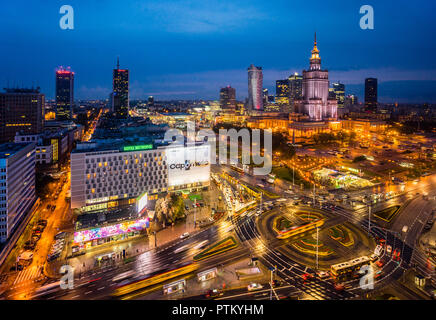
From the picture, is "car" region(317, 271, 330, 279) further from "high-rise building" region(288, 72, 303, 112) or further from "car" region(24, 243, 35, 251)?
"high-rise building" region(288, 72, 303, 112)

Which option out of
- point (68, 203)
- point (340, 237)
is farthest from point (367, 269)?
point (68, 203)

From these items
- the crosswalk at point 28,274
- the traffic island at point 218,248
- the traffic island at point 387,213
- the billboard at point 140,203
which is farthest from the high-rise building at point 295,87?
the crosswalk at point 28,274

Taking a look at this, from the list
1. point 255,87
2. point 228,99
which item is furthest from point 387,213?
point 255,87

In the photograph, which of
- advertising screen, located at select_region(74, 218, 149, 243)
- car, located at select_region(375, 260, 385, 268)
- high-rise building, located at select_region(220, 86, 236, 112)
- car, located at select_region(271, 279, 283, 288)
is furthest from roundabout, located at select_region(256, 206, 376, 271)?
high-rise building, located at select_region(220, 86, 236, 112)

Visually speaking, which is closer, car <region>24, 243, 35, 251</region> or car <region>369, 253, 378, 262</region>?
car <region>369, 253, 378, 262</region>

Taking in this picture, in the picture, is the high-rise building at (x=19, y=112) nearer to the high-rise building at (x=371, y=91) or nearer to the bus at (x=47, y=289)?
the bus at (x=47, y=289)

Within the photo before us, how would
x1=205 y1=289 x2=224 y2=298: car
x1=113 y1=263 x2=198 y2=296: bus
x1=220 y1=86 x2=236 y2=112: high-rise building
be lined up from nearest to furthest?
x1=205 y1=289 x2=224 y2=298: car < x1=113 y1=263 x2=198 y2=296: bus < x1=220 y1=86 x2=236 y2=112: high-rise building
